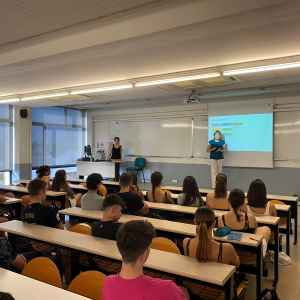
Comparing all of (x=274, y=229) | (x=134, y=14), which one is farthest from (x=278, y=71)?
(x=134, y=14)

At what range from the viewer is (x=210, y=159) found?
29.3 ft

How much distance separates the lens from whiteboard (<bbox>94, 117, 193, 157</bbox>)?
31.2 feet

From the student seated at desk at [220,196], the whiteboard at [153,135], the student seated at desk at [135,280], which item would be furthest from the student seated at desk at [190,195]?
the whiteboard at [153,135]

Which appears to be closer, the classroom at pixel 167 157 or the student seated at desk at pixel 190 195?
the classroom at pixel 167 157

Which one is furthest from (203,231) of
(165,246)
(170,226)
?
Answer: (170,226)

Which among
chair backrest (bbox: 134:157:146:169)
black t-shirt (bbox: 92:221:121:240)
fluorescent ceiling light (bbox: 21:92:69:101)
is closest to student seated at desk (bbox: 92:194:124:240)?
black t-shirt (bbox: 92:221:121:240)

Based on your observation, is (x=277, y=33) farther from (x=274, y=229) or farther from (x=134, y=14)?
(x=274, y=229)

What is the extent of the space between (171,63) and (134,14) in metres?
2.15

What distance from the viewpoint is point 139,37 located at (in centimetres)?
377

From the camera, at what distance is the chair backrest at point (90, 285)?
6.47ft

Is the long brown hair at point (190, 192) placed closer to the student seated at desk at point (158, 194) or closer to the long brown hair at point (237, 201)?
the student seated at desk at point (158, 194)

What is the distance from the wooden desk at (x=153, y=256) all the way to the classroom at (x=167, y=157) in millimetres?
14

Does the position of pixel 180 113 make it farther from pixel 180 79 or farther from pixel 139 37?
pixel 139 37

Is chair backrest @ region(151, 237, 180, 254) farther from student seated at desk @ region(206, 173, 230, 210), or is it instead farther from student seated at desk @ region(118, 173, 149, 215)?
student seated at desk @ region(206, 173, 230, 210)
